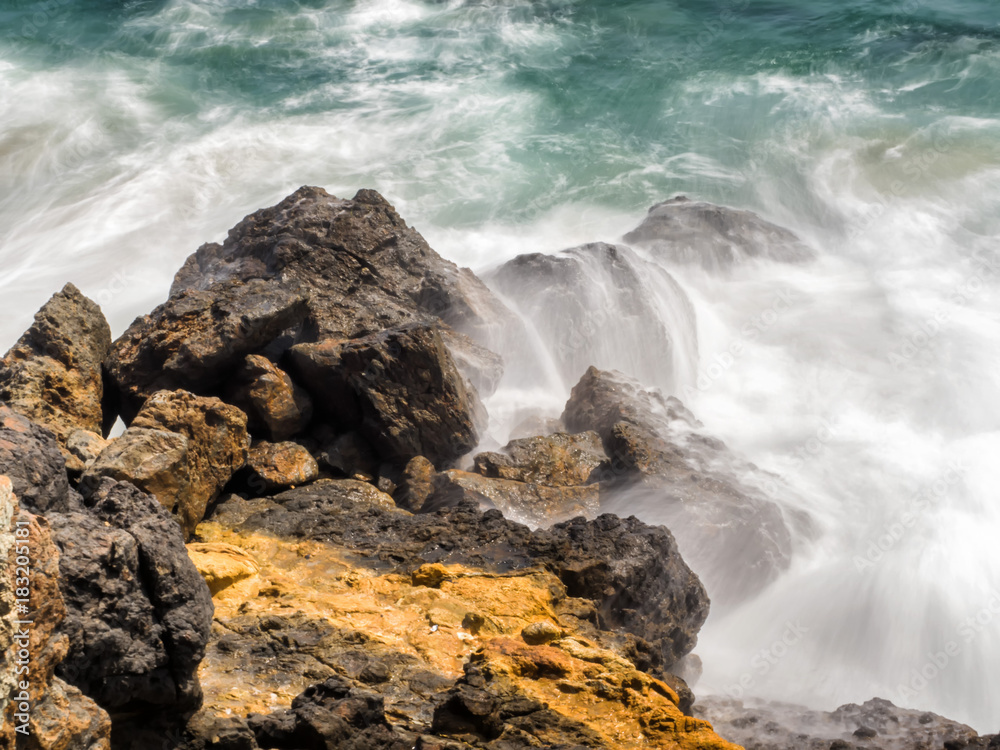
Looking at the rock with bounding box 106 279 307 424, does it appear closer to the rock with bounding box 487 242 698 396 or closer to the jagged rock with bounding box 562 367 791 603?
the jagged rock with bounding box 562 367 791 603

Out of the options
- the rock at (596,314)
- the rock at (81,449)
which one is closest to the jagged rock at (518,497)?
the rock at (81,449)

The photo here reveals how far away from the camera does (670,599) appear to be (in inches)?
279

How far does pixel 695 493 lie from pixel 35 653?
24.1 feet

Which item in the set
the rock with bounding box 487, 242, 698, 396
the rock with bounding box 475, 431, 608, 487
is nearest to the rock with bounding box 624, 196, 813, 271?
the rock with bounding box 487, 242, 698, 396

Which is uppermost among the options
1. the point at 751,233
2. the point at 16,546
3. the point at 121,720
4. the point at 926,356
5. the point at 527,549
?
the point at 16,546

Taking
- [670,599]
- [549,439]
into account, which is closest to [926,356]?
[549,439]

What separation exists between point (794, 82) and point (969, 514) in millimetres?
16048

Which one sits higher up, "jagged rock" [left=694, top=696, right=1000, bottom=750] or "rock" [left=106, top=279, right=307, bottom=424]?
"rock" [left=106, top=279, right=307, bottom=424]

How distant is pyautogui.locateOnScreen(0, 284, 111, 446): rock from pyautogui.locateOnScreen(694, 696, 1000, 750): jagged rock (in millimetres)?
5763

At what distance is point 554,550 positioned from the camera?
6.75m

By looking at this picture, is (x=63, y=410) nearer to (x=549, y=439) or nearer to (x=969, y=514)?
(x=549, y=439)

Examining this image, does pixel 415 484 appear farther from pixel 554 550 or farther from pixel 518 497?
pixel 554 550
